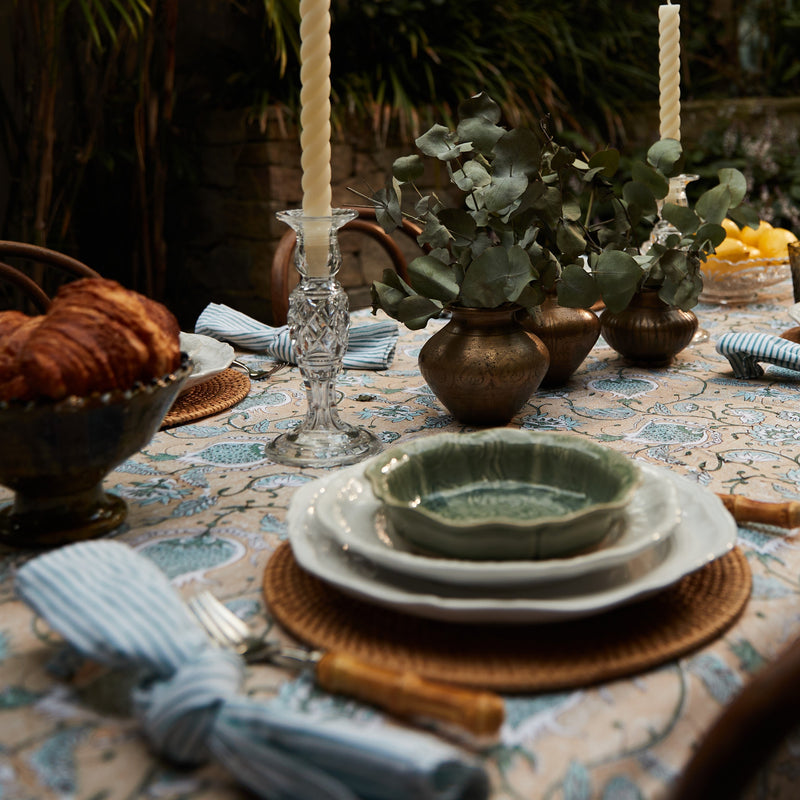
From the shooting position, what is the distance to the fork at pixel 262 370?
1126 mm

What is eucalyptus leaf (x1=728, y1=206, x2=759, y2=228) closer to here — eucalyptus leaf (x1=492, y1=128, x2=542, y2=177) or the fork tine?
eucalyptus leaf (x1=492, y1=128, x2=542, y2=177)

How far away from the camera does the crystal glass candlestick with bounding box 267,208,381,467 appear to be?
0.81 m

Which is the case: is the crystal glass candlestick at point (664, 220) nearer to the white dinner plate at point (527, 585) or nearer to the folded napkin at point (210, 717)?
the white dinner plate at point (527, 585)

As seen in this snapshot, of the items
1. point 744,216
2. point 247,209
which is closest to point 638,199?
point 744,216

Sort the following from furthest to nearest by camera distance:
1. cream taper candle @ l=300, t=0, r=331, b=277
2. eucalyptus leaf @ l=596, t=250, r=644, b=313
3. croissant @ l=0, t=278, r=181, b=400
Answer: eucalyptus leaf @ l=596, t=250, r=644, b=313, cream taper candle @ l=300, t=0, r=331, b=277, croissant @ l=0, t=278, r=181, b=400

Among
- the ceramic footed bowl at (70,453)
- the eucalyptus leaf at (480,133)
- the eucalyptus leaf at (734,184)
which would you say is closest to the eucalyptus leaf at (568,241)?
the eucalyptus leaf at (480,133)

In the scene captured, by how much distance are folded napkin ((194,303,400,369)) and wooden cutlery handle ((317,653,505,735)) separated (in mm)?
730

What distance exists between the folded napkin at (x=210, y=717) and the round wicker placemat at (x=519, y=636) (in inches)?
2.2

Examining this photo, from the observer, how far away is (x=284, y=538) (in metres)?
0.64

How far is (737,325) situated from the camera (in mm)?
1381

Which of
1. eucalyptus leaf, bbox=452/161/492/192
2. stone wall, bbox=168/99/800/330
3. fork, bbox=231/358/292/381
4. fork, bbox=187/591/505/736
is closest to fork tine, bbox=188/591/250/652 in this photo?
fork, bbox=187/591/505/736

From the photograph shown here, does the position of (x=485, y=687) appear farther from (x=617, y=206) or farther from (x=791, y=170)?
(x=791, y=170)

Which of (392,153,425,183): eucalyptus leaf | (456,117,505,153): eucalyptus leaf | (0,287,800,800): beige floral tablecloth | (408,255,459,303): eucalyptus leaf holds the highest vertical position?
(456,117,505,153): eucalyptus leaf

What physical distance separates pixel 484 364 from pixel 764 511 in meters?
0.32
